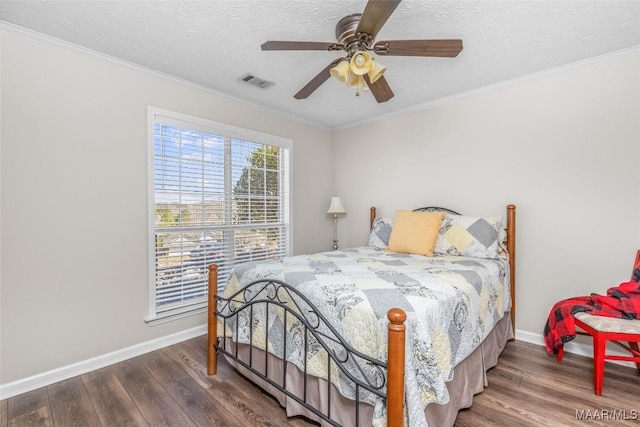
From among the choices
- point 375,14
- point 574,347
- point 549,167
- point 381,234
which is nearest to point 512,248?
point 549,167

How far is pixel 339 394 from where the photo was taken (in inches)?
63.5

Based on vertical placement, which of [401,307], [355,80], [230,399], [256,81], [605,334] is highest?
[256,81]

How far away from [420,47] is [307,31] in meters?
0.81

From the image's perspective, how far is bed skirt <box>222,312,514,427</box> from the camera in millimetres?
1563

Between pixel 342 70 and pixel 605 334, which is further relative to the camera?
pixel 605 334

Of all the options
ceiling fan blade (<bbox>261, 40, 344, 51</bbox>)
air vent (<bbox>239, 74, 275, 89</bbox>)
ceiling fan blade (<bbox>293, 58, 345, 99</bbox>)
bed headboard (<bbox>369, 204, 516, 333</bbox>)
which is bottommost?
bed headboard (<bbox>369, 204, 516, 333</bbox>)

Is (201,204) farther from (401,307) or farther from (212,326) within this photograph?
(401,307)

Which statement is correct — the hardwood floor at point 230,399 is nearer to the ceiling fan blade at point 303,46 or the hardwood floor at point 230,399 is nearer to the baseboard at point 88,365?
the baseboard at point 88,365

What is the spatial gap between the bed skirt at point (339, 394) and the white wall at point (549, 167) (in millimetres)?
1080

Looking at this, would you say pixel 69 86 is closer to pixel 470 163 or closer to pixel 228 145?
pixel 228 145

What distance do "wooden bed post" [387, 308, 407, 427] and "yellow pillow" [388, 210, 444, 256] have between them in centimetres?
183

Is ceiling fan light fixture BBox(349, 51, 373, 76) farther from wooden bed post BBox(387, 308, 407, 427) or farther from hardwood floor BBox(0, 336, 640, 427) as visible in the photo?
hardwood floor BBox(0, 336, 640, 427)

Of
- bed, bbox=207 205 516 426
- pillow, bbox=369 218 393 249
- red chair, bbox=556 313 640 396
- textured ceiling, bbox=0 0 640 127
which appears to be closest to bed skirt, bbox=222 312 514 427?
bed, bbox=207 205 516 426

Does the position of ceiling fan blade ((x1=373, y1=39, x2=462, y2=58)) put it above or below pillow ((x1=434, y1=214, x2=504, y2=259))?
above
